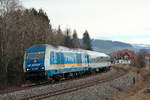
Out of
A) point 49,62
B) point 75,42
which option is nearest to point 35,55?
point 49,62

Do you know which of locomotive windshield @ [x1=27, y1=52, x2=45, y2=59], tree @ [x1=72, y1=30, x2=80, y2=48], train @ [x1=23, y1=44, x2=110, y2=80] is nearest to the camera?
train @ [x1=23, y1=44, x2=110, y2=80]

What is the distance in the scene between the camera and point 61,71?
21.9 meters

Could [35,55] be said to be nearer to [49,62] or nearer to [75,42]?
[49,62]

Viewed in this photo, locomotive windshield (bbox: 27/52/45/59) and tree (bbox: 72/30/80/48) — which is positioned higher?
tree (bbox: 72/30/80/48)

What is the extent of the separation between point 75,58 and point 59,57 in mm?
4521

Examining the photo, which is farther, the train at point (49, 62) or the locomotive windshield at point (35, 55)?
the locomotive windshield at point (35, 55)

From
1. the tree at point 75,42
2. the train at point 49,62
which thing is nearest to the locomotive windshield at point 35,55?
the train at point 49,62

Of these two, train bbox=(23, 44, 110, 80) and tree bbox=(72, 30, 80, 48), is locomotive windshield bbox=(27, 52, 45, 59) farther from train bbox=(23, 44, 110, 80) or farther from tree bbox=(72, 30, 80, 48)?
tree bbox=(72, 30, 80, 48)

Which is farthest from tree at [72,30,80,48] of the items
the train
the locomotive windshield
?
the locomotive windshield

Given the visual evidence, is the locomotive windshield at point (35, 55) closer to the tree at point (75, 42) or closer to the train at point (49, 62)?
the train at point (49, 62)

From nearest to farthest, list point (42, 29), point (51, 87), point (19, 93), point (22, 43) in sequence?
1. point (19, 93)
2. point (51, 87)
3. point (22, 43)
4. point (42, 29)

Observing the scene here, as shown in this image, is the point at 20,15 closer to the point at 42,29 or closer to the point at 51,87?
the point at 42,29

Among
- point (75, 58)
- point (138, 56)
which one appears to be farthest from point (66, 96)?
point (138, 56)

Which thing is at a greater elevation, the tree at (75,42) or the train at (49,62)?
the tree at (75,42)
